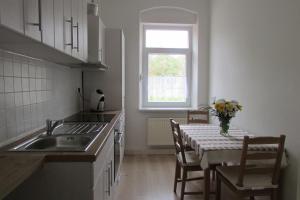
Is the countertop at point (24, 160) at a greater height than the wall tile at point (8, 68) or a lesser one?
lesser

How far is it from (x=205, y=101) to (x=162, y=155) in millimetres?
1209

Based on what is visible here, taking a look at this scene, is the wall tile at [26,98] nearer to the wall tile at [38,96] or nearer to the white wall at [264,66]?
the wall tile at [38,96]

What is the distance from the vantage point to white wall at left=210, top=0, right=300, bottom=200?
233cm

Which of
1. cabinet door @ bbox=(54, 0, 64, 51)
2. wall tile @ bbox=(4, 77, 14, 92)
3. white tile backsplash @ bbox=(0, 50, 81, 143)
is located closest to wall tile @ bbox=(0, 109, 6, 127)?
white tile backsplash @ bbox=(0, 50, 81, 143)

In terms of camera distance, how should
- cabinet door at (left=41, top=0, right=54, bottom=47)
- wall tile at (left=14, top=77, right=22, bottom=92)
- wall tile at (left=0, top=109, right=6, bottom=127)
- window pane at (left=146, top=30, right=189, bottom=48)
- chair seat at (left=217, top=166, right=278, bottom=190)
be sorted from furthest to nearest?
window pane at (left=146, top=30, right=189, bottom=48) < chair seat at (left=217, top=166, right=278, bottom=190) < wall tile at (left=14, top=77, right=22, bottom=92) < wall tile at (left=0, top=109, right=6, bottom=127) < cabinet door at (left=41, top=0, right=54, bottom=47)

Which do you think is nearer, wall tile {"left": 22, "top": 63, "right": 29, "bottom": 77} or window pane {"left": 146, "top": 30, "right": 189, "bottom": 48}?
wall tile {"left": 22, "top": 63, "right": 29, "bottom": 77}

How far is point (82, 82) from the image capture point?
3891mm

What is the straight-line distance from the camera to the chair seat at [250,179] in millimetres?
2160

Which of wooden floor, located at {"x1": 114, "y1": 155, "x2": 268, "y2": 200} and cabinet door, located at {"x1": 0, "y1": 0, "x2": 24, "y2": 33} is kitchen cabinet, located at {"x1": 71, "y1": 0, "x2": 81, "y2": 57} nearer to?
cabinet door, located at {"x1": 0, "y1": 0, "x2": 24, "y2": 33}

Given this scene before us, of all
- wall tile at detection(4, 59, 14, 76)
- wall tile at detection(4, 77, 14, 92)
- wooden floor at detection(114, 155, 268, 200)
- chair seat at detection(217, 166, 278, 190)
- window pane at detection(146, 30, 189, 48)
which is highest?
window pane at detection(146, 30, 189, 48)

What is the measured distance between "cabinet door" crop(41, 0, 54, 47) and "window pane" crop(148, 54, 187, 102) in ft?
10.7

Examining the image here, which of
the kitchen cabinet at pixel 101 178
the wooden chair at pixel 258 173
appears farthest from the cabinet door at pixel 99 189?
the wooden chair at pixel 258 173

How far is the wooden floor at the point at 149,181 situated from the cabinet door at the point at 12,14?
2.23 meters

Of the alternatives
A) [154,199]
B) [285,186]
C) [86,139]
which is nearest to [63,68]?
[86,139]
